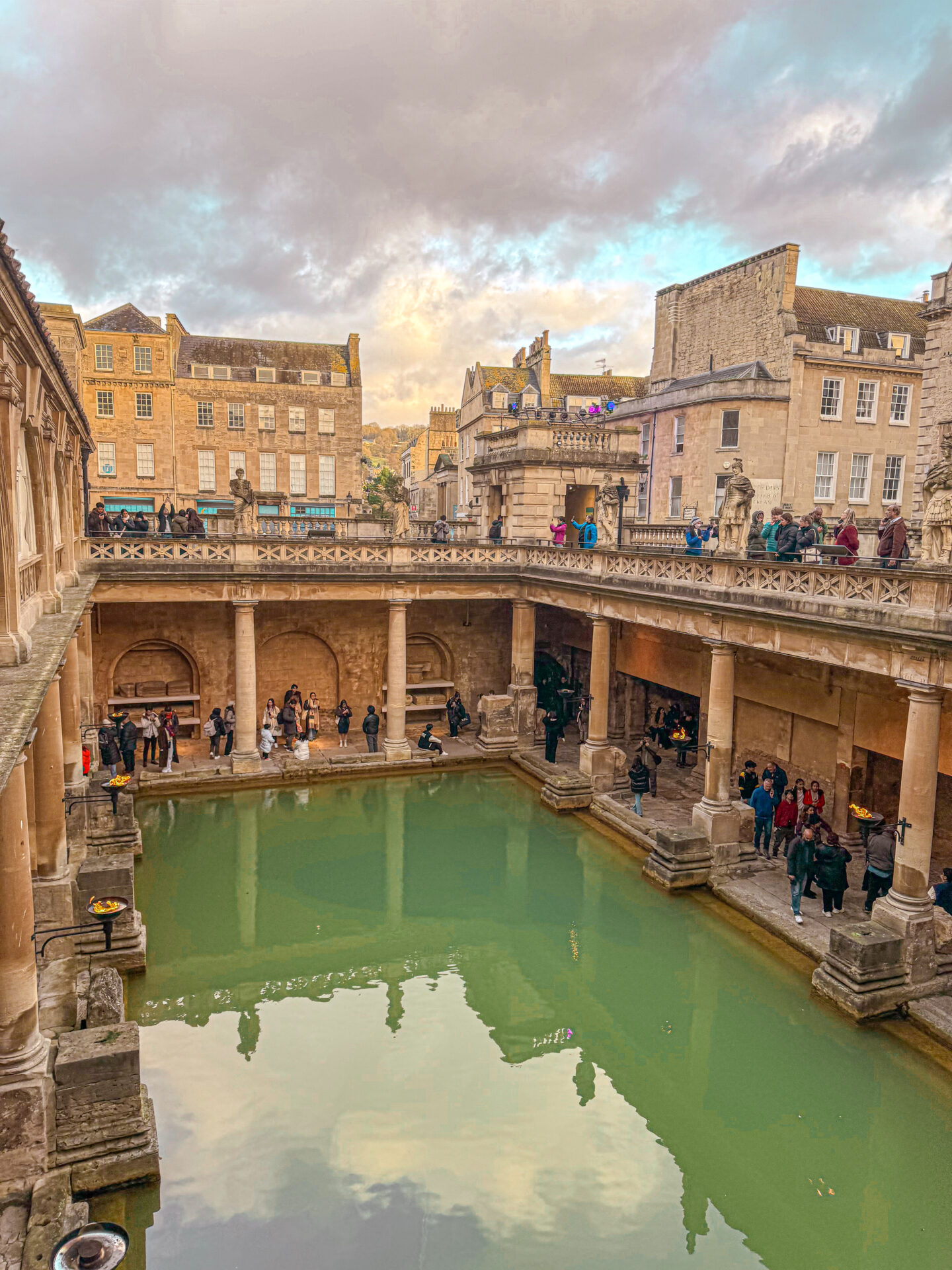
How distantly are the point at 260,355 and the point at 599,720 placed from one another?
3349 cm

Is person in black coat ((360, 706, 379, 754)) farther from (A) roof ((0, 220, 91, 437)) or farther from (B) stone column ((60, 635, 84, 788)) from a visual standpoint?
(A) roof ((0, 220, 91, 437))

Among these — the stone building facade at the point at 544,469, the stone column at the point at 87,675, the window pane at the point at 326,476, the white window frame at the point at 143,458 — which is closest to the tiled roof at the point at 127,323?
the white window frame at the point at 143,458

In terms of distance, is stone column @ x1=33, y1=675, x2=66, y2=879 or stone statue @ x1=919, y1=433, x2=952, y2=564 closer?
stone statue @ x1=919, y1=433, x2=952, y2=564

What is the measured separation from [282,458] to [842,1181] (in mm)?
40392

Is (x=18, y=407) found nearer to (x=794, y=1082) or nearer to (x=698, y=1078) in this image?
(x=698, y=1078)

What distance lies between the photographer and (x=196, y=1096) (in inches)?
385

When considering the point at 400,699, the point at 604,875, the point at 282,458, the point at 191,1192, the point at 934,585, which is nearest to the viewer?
the point at 191,1192

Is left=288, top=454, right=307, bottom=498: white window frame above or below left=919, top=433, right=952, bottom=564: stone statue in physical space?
above

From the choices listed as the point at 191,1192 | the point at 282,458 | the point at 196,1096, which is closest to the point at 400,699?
the point at 196,1096

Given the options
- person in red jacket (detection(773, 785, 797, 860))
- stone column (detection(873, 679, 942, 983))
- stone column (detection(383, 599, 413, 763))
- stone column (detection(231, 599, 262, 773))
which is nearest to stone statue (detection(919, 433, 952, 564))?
stone column (detection(873, 679, 942, 983))

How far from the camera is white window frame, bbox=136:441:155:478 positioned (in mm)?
41469

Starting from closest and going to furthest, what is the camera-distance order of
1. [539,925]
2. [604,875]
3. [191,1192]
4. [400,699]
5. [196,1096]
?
1. [191,1192]
2. [196,1096]
3. [539,925]
4. [604,875]
5. [400,699]

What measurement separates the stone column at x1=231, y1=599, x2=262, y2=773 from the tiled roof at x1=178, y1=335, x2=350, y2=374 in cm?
2727

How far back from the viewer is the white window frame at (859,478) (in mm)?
31938
